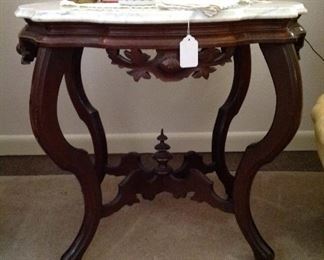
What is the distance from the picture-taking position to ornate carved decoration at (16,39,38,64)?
91 centimetres

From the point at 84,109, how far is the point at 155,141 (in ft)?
1.37

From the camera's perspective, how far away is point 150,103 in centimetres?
152

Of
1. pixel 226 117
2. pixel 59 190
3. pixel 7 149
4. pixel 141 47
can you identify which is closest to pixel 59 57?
pixel 141 47

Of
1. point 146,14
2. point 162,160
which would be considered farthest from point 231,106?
point 146,14

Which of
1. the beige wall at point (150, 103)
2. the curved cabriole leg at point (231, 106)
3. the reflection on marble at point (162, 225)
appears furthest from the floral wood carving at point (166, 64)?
the beige wall at point (150, 103)

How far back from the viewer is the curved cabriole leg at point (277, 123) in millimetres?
868

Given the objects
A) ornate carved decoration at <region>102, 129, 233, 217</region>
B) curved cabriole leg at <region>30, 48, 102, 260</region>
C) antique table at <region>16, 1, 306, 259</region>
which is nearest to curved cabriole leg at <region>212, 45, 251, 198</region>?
ornate carved decoration at <region>102, 129, 233, 217</region>

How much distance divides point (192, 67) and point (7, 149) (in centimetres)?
91

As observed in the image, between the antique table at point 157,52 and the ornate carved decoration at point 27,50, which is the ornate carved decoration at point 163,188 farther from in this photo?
the ornate carved decoration at point 27,50

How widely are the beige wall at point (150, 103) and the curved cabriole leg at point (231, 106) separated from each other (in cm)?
28

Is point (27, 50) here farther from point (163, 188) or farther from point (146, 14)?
point (163, 188)

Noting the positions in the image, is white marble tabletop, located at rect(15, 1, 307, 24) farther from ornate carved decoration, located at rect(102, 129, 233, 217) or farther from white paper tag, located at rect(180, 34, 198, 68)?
ornate carved decoration, located at rect(102, 129, 233, 217)

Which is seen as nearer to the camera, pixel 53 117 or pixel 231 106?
pixel 53 117

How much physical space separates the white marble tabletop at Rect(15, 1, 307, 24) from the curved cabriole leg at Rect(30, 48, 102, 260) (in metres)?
0.07
